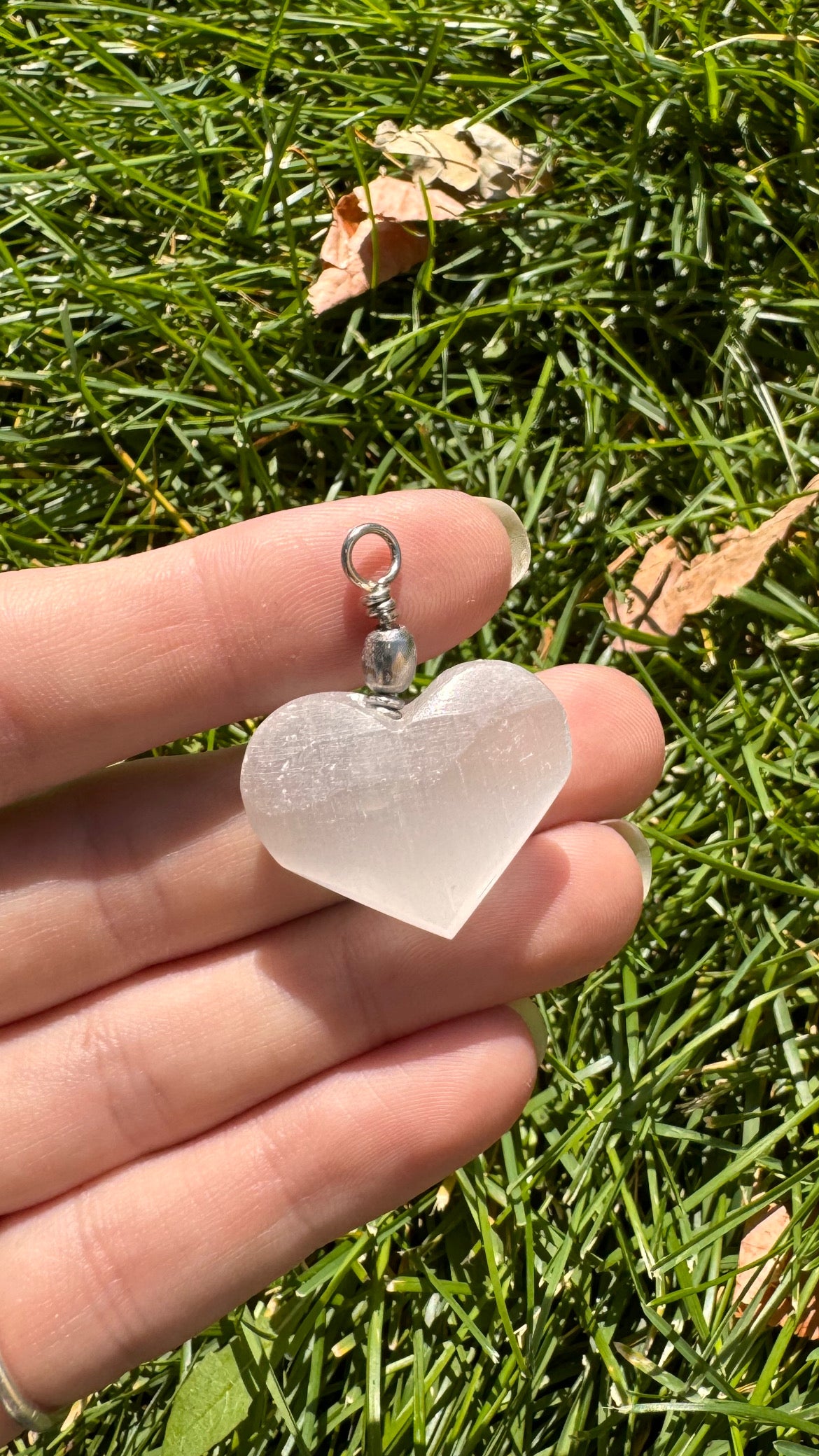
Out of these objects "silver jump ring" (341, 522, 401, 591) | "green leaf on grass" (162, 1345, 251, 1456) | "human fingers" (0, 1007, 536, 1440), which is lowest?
"green leaf on grass" (162, 1345, 251, 1456)

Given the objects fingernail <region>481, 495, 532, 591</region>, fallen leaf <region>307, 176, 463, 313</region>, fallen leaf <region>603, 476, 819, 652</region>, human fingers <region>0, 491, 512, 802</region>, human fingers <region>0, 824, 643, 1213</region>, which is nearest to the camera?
human fingers <region>0, 491, 512, 802</region>

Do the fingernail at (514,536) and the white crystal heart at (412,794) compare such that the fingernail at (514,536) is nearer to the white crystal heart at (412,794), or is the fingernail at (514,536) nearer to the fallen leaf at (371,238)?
the white crystal heart at (412,794)

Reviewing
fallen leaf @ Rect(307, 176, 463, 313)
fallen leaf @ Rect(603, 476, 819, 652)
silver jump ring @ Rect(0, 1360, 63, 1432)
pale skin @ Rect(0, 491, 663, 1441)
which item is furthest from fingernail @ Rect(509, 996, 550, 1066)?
fallen leaf @ Rect(307, 176, 463, 313)

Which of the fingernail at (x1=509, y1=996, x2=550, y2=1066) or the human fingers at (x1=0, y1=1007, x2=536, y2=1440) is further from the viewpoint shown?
the fingernail at (x1=509, y1=996, x2=550, y2=1066)

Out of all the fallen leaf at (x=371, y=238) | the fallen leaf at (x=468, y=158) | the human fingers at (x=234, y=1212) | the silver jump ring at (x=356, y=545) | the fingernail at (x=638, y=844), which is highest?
the fallen leaf at (x=468, y=158)

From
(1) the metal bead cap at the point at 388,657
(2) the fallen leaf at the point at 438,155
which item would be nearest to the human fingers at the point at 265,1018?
(1) the metal bead cap at the point at 388,657

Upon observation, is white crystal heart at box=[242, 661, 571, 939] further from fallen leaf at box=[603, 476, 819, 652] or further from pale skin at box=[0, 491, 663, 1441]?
fallen leaf at box=[603, 476, 819, 652]

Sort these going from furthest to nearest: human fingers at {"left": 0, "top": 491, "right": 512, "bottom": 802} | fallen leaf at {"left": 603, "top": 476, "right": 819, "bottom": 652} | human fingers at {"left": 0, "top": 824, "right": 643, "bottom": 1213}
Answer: fallen leaf at {"left": 603, "top": 476, "right": 819, "bottom": 652}
human fingers at {"left": 0, "top": 824, "right": 643, "bottom": 1213}
human fingers at {"left": 0, "top": 491, "right": 512, "bottom": 802}
